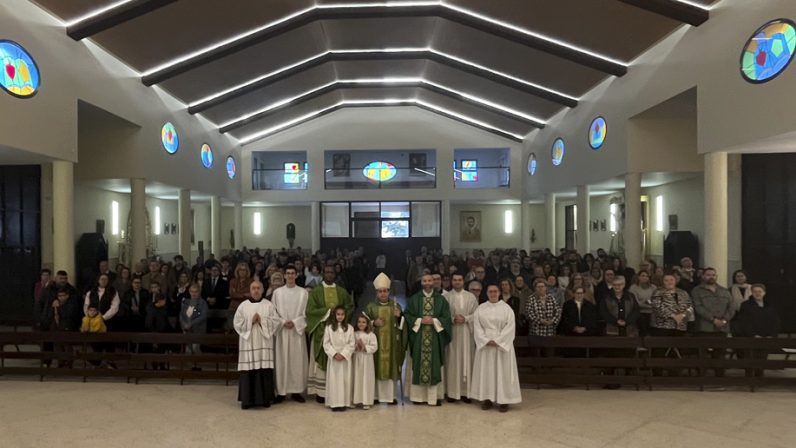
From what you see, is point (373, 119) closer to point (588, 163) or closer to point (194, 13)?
point (588, 163)

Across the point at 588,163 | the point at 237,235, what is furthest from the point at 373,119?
the point at 588,163

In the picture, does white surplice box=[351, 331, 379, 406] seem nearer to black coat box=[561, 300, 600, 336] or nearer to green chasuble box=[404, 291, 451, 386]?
green chasuble box=[404, 291, 451, 386]

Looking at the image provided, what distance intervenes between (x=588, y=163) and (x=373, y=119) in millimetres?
9910

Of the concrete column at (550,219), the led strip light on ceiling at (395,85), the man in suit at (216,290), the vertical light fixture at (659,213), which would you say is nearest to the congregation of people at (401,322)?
the man in suit at (216,290)

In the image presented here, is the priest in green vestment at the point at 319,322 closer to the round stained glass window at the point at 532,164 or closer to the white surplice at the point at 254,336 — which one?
the white surplice at the point at 254,336

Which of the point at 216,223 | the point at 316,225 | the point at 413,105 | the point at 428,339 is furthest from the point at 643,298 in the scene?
the point at 316,225

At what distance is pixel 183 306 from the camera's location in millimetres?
8703

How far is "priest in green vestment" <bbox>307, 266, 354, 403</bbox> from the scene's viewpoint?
23.6 ft

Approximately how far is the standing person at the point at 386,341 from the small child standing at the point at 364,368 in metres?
0.14

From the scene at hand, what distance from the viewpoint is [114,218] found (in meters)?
16.5

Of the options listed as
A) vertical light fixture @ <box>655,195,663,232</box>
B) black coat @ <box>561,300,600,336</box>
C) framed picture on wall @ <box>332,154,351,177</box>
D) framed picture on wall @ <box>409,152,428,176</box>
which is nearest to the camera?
black coat @ <box>561,300,600,336</box>

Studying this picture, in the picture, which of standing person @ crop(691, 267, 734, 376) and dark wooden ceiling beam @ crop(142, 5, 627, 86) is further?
dark wooden ceiling beam @ crop(142, 5, 627, 86)

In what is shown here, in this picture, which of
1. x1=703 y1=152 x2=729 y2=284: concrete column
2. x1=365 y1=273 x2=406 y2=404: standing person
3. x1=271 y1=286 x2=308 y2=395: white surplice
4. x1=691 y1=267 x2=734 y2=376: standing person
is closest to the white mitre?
x1=365 y1=273 x2=406 y2=404: standing person

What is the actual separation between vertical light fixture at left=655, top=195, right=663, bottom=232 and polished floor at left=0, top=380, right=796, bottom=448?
9328 millimetres
